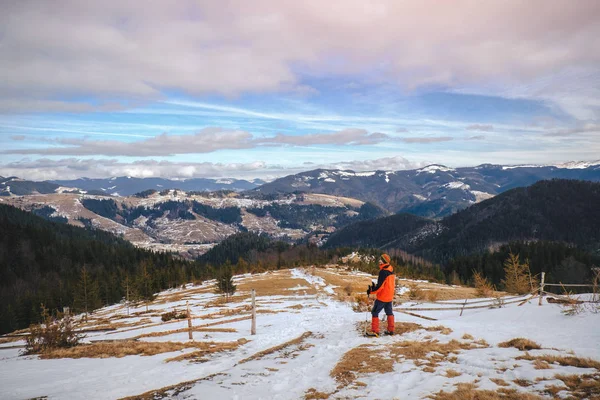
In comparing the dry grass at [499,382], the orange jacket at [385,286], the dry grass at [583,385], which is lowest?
the dry grass at [499,382]

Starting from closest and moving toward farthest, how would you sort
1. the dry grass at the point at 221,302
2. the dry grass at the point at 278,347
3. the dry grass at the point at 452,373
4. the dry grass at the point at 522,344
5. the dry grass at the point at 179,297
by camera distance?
1. the dry grass at the point at 452,373
2. the dry grass at the point at 522,344
3. the dry grass at the point at 278,347
4. the dry grass at the point at 221,302
5. the dry grass at the point at 179,297

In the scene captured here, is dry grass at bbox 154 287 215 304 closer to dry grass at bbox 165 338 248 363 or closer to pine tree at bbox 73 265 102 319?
pine tree at bbox 73 265 102 319

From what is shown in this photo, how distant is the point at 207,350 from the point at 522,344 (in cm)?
1555

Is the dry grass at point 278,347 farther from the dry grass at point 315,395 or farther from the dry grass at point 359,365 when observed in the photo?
the dry grass at point 315,395

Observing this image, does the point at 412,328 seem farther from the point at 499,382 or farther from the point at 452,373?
the point at 499,382

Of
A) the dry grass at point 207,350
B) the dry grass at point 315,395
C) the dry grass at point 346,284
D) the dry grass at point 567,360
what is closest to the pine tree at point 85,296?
the dry grass at point 346,284

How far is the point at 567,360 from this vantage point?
11.3m

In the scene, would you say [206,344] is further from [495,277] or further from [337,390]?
[495,277]

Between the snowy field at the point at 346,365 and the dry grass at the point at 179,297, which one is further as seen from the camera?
the dry grass at the point at 179,297

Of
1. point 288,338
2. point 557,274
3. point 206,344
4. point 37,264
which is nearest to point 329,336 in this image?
point 288,338

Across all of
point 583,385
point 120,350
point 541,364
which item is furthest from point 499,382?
point 120,350

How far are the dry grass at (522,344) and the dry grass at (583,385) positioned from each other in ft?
12.7

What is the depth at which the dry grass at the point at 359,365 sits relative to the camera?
1252 cm

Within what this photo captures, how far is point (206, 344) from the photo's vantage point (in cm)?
1948
